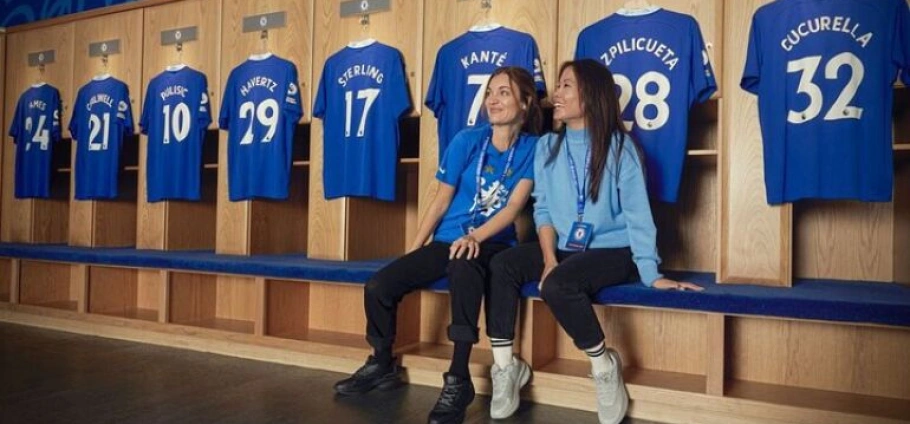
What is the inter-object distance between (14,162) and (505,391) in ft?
12.8

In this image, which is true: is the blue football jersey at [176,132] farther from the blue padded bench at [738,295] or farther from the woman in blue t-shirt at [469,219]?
the woman in blue t-shirt at [469,219]

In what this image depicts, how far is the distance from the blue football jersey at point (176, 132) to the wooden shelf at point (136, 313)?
0.60 m

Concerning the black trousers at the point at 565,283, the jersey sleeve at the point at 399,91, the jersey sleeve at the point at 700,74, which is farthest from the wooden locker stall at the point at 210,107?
the jersey sleeve at the point at 700,74

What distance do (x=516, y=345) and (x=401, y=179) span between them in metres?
1.20

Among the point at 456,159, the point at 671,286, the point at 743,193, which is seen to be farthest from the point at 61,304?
the point at 743,193

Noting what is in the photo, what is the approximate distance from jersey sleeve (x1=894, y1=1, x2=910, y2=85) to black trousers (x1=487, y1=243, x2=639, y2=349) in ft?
3.27

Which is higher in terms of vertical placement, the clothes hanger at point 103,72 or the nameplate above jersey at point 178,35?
the nameplate above jersey at point 178,35

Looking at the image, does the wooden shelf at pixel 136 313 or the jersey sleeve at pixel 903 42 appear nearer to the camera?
the jersey sleeve at pixel 903 42

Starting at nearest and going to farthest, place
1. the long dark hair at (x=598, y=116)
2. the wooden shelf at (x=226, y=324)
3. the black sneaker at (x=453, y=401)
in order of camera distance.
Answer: the black sneaker at (x=453, y=401) → the long dark hair at (x=598, y=116) → the wooden shelf at (x=226, y=324)

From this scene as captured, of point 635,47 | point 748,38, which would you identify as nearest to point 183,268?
point 635,47

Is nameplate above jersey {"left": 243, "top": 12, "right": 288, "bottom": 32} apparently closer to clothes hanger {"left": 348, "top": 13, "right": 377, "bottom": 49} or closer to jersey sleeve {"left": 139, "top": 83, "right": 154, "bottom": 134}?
clothes hanger {"left": 348, "top": 13, "right": 377, "bottom": 49}

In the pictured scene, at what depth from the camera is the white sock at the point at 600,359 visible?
194cm

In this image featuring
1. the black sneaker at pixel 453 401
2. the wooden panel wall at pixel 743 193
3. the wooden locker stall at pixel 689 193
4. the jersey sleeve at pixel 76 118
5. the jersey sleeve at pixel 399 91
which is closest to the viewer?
the black sneaker at pixel 453 401

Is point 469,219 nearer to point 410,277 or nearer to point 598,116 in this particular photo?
point 410,277
